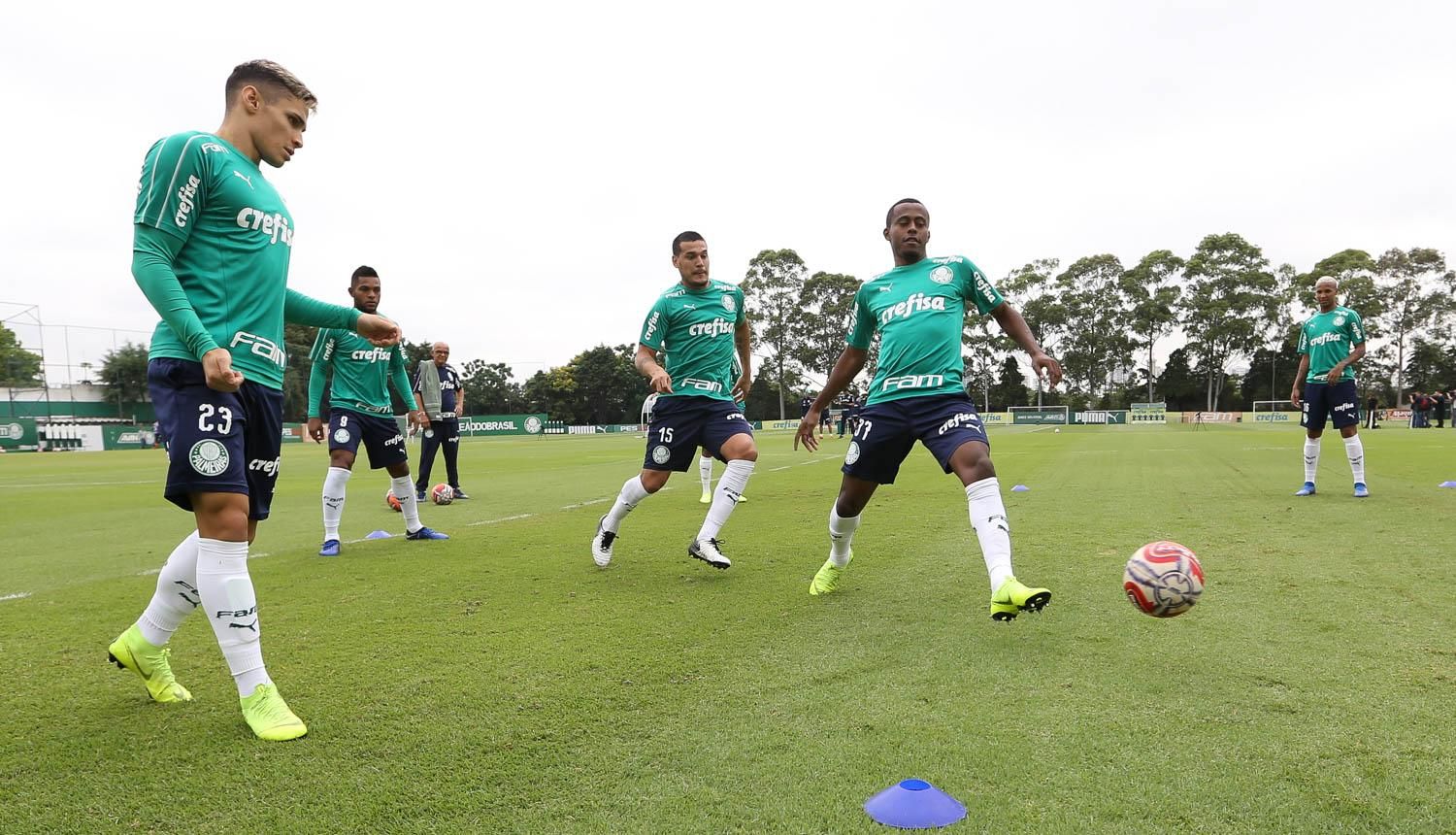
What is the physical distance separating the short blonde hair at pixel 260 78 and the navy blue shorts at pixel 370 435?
424 cm

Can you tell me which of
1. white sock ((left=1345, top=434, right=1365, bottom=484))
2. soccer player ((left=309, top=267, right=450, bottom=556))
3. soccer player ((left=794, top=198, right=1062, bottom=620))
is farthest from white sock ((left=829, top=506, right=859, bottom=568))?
white sock ((left=1345, top=434, right=1365, bottom=484))

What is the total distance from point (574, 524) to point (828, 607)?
156 inches

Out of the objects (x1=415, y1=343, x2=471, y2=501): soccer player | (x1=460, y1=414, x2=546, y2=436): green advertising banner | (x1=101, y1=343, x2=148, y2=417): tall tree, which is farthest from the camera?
(x1=460, y1=414, x2=546, y2=436): green advertising banner

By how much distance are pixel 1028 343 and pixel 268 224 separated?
3489 millimetres

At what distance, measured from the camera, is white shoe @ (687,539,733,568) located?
485 centimetres

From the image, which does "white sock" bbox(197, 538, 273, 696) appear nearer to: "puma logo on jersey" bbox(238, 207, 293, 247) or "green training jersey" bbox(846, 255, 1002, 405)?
"puma logo on jersey" bbox(238, 207, 293, 247)

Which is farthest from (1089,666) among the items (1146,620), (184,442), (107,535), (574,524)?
(107,535)

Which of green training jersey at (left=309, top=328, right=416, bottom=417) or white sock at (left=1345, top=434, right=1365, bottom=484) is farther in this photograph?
white sock at (left=1345, top=434, right=1365, bottom=484)

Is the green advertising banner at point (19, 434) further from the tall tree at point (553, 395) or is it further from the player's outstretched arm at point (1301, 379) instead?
the player's outstretched arm at point (1301, 379)

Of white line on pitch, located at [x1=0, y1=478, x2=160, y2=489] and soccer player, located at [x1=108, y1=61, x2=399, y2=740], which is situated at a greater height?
soccer player, located at [x1=108, y1=61, x2=399, y2=740]

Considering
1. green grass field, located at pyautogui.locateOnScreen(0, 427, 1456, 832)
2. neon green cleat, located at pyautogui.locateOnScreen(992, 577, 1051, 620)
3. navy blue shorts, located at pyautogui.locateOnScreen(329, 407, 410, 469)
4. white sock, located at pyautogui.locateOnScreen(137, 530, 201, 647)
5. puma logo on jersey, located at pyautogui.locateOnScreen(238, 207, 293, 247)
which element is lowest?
green grass field, located at pyautogui.locateOnScreen(0, 427, 1456, 832)

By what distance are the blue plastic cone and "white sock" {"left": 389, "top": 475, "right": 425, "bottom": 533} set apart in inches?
230

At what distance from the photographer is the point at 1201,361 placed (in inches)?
2510

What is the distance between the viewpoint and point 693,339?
5500mm
